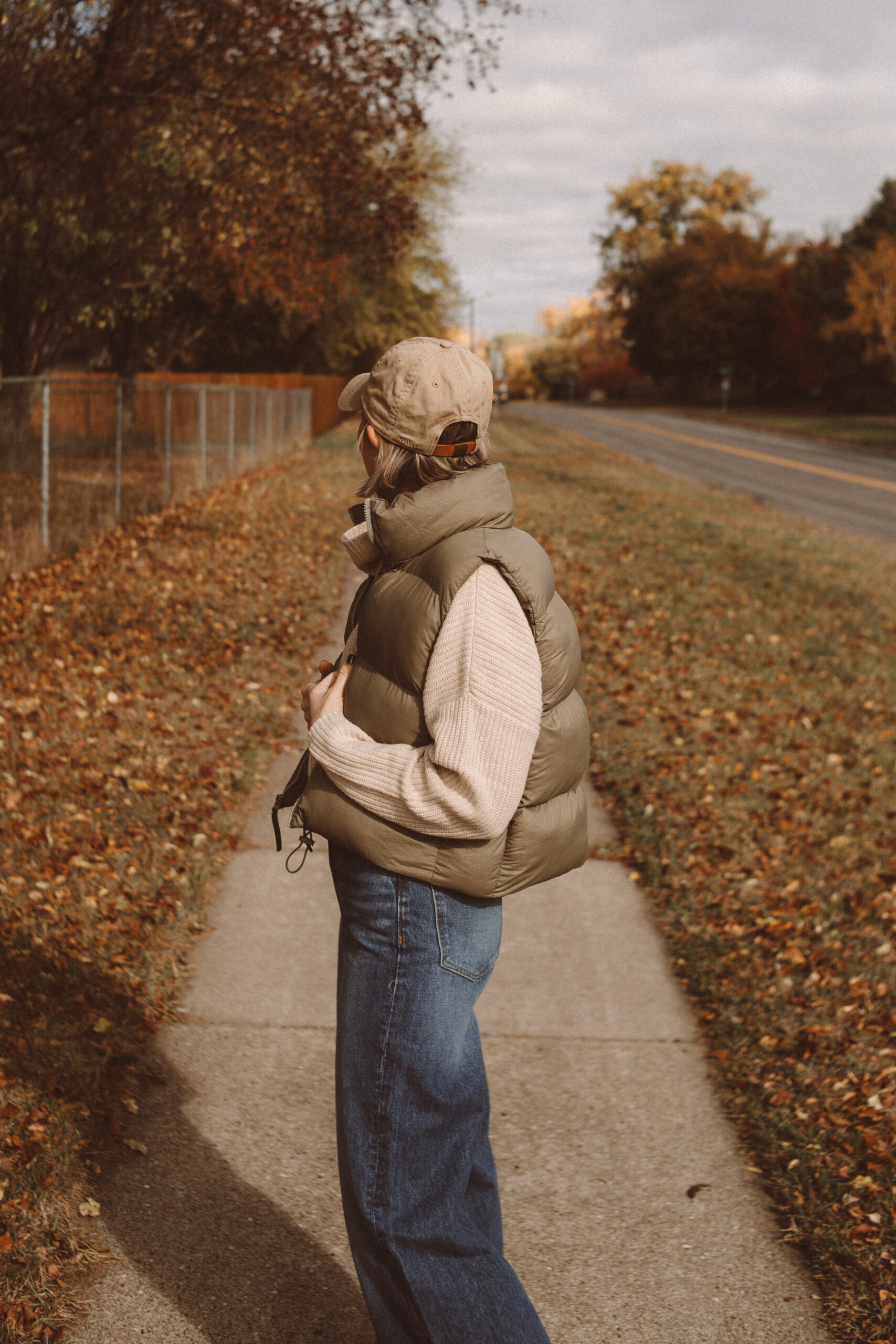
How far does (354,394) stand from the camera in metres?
2.05

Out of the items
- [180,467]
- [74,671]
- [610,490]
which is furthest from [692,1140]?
[610,490]

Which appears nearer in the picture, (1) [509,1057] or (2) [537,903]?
(1) [509,1057]

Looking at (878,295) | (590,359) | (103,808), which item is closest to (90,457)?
(103,808)

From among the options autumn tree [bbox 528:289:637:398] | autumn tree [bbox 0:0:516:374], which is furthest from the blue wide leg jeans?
autumn tree [bbox 528:289:637:398]

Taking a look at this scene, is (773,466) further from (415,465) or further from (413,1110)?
(413,1110)

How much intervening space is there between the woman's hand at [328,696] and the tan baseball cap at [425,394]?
0.41 m

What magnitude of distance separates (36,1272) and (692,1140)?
1.74 meters

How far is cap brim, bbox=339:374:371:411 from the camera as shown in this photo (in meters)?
2.01

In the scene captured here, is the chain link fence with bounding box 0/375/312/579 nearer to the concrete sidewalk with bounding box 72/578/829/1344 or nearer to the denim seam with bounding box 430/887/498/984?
the concrete sidewalk with bounding box 72/578/829/1344

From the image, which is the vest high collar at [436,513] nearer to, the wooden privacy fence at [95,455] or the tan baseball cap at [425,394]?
the tan baseball cap at [425,394]

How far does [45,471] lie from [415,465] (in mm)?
8386

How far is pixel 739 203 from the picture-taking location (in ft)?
314

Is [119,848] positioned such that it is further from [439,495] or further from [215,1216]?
[439,495]

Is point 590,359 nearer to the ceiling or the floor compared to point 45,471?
nearer to the ceiling
